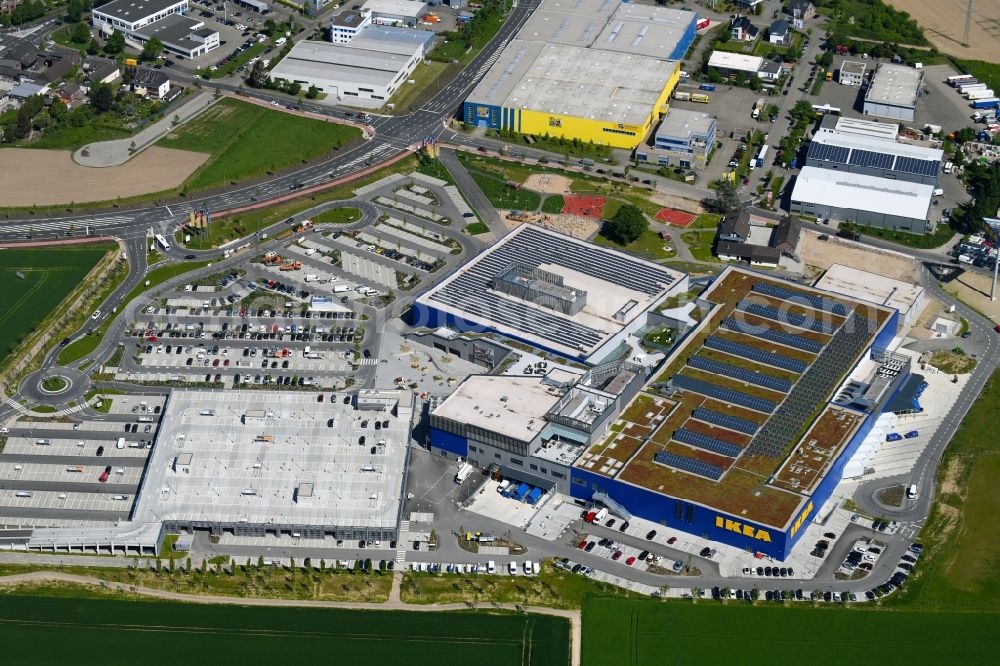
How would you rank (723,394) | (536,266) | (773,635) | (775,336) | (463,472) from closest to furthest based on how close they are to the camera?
(773,635)
(463,472)
(723,394)
(775,336)
(536,266)

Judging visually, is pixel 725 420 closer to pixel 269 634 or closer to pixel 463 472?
pixel 463 472

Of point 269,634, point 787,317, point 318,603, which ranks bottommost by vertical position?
point 269,634

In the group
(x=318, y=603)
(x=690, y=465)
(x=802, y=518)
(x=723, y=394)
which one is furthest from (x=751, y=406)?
(x=318, y=603)

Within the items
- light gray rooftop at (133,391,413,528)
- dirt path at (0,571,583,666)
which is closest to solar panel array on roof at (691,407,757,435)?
dirt path at (0,571,583,666)

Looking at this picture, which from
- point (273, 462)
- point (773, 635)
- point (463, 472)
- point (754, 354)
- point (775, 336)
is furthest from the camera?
point (775, 336)

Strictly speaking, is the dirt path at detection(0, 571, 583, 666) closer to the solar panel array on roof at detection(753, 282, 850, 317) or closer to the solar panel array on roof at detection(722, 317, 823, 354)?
the solar panel array on roof at detection(722, 317, 823, 354)

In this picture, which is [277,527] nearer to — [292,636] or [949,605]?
[292,636]
